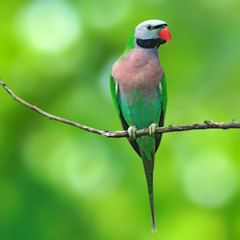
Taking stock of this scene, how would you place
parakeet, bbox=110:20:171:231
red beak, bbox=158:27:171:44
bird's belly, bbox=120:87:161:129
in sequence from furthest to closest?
bird's belly, bbox=120:87:161:129 → parakeet, bbox=110:20:171:231 → red beak, bbox=158:27:171:44

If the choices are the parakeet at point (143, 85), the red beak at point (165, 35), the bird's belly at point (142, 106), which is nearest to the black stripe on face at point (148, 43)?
the parakeet at point (143, 85)

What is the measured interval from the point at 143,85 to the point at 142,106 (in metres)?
0.27

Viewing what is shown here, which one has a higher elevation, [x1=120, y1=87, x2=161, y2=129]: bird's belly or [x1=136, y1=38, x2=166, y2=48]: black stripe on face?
[x1=136, y1=38, x2=166, y2=48]: black stripe on face

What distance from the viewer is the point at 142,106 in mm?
4988

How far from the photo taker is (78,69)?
10555 mm

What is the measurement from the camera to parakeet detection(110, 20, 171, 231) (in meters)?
4.67

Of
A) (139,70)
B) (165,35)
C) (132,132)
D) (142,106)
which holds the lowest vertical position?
(132,132)

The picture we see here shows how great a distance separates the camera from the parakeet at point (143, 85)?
184 inches

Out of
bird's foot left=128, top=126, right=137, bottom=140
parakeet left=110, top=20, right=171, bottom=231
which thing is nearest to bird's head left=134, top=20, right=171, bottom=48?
parakeet left=110, top=20, right=171, bottom=231

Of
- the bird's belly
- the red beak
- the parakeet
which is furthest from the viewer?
the bird's belly

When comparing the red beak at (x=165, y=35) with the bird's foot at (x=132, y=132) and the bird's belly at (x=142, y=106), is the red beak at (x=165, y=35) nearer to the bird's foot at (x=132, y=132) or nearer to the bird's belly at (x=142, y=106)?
the bird's belly at (x=142, y=106)

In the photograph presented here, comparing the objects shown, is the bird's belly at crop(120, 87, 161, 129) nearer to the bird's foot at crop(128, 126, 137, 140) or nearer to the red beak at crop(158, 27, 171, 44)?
the bird's foot at crop(128, 126, 137, 140)

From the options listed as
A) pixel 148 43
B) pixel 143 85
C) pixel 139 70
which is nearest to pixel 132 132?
pixel 143 85

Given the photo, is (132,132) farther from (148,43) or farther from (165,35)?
(165,35)
